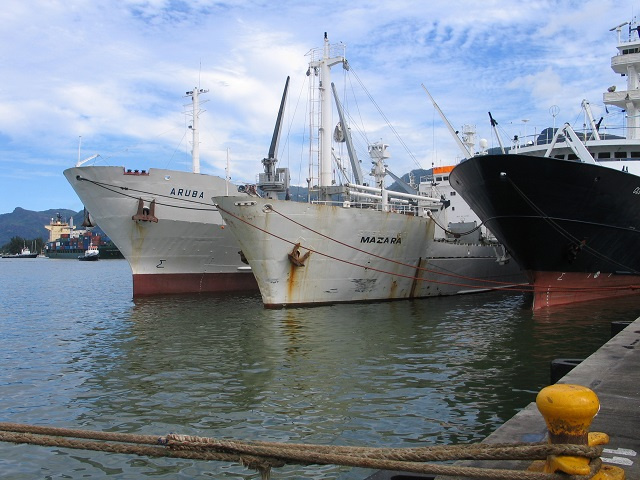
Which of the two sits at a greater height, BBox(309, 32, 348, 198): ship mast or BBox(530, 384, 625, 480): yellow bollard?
BBox(309, 32, 348, 198): ship mast

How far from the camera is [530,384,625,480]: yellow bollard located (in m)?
2.53

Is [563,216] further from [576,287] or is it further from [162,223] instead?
[162,223]

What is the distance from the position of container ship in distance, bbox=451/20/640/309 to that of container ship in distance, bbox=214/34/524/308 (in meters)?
2.06

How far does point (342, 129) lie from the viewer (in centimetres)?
2336

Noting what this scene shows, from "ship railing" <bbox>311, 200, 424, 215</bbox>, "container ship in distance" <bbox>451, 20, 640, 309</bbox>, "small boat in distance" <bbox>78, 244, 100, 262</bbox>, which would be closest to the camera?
"container ship in distance" <bbox>451, 20, 640, 309</bbox>

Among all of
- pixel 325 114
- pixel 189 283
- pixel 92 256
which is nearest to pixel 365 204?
pixel 325 114

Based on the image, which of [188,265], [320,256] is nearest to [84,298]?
[188,265]

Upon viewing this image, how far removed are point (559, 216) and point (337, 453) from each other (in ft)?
47.2

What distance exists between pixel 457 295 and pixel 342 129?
887 centimetres

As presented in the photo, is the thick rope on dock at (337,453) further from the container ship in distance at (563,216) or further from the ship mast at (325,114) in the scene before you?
the ship mast at (325,114)

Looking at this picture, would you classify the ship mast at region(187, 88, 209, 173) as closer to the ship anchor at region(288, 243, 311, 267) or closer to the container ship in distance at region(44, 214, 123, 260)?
the ship anchor at region(288, 243, 311, 267)

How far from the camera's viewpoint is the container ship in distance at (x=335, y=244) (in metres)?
16.8

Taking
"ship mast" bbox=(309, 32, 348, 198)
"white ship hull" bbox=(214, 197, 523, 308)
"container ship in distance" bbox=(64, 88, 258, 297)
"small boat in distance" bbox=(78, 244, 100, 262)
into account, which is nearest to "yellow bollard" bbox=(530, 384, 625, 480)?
"white ship hull" bbox=(214, 197, 523, 308)

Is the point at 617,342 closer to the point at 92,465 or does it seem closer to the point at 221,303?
the point at 92,465
